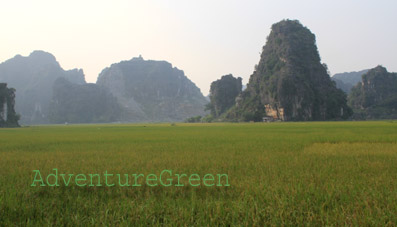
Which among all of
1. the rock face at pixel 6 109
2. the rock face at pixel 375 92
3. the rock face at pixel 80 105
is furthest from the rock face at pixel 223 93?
the rock face at pixel 80 105

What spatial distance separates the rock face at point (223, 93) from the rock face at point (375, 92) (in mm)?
42912

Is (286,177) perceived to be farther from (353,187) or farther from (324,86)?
(324,86)

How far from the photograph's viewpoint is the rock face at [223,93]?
332 ft

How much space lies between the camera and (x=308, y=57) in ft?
256

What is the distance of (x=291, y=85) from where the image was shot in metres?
69.3

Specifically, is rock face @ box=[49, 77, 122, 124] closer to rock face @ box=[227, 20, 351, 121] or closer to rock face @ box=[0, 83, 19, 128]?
rock face @ box=[0, 83, 19, 128]

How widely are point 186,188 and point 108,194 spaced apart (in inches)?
44.4

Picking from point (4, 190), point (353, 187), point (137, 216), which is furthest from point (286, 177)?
point (4, 190)

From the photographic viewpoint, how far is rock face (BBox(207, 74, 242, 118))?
10119cm

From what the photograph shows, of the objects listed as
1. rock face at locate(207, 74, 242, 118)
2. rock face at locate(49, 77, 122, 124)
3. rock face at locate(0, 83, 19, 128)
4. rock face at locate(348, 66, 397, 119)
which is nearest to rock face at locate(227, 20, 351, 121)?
rock face at locate(207, 74, 242, 118)

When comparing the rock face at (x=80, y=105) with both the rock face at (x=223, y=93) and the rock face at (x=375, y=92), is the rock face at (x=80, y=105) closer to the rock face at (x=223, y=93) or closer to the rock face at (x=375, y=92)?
the rock face at (x=223, y=93)

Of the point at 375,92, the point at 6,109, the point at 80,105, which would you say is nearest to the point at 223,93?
the point at 375,92

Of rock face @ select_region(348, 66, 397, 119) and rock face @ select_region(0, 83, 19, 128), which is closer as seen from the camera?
rock face @ select_region(0, 83, 19, 128)

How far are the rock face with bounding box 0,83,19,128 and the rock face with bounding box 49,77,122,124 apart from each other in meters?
88.9
